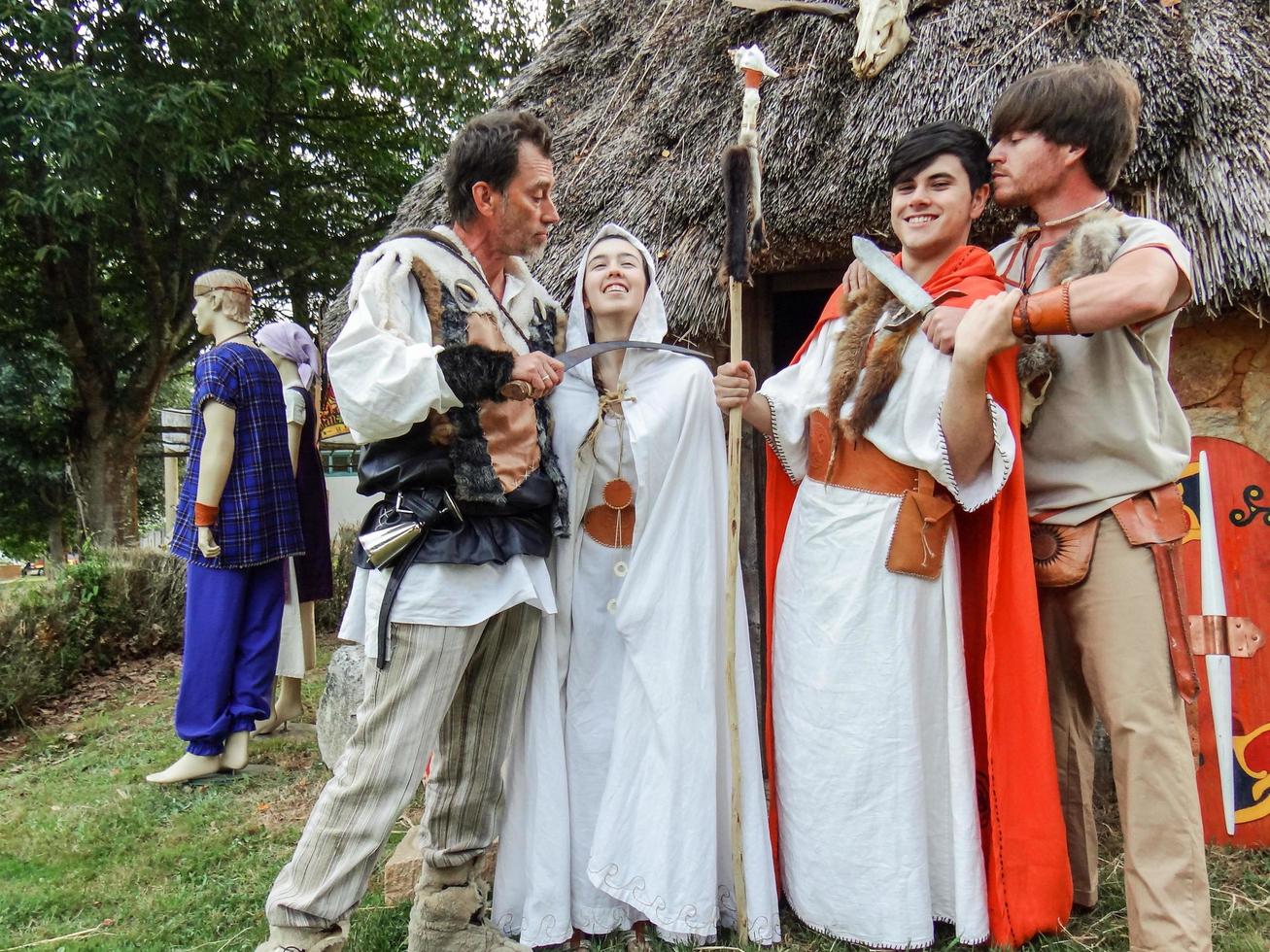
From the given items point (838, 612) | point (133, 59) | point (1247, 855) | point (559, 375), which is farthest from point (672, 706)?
point (133, 59)

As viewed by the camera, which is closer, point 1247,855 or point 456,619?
point 456,619

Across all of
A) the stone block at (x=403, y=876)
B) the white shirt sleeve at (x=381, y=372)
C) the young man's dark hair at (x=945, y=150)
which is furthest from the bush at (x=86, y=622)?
the young man's dark hair at (x=945, y=150)

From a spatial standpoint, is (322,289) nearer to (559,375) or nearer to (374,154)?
(374,154)

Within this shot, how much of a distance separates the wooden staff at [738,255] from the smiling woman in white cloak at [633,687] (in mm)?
60

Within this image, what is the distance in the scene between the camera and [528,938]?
86.4 inches

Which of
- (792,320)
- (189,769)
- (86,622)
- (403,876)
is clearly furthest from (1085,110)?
(86,622)

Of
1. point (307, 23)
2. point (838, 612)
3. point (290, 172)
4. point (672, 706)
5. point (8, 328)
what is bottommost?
point (672, 706)

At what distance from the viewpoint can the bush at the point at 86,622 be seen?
488 centimetres

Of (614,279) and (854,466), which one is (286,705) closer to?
(614,279)

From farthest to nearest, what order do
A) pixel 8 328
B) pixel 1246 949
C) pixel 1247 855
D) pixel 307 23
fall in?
1. pixel 8 328
2. pixel 307 23
3. pixel 1247 855
4. pixel 1246 949

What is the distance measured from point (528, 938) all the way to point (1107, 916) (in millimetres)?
1426

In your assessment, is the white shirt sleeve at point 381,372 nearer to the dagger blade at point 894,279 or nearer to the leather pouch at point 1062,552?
the dagger blade at point 894,279

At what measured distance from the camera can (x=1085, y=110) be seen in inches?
79.1

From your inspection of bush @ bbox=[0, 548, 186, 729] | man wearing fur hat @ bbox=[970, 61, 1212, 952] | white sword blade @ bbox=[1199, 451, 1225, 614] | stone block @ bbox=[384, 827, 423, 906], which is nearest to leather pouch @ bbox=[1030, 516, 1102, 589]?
man wearing fur hat @ bbox=[970, 61, 1212, 952]
